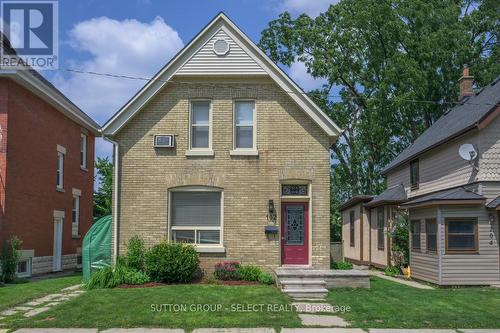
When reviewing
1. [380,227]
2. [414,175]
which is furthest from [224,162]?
[414,175]

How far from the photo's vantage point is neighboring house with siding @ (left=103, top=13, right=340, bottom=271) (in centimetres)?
1788

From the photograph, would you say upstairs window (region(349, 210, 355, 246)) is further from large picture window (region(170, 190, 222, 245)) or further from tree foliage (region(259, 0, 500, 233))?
large picture window (region(170, 190, 222, 245))

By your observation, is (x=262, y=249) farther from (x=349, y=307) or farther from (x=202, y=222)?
(x=349, y=307)

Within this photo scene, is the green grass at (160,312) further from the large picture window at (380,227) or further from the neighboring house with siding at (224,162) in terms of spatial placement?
the large picture window at (380,227)

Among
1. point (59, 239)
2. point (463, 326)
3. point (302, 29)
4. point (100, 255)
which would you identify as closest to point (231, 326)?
point (463, 326)

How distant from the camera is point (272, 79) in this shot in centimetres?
1819

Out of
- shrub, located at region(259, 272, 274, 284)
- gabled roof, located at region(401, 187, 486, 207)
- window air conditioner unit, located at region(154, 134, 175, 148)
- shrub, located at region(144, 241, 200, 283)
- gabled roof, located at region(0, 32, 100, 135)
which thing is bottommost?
shrub, located at region(259, 272, 274, 284)

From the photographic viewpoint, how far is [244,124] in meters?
18.5

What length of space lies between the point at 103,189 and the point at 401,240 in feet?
69.4

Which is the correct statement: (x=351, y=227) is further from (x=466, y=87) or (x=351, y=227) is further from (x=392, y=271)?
(x=466, y=87)

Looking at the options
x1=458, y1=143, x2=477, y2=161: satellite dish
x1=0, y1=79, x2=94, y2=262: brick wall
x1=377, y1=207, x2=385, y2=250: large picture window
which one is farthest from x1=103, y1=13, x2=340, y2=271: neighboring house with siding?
x1=377, y1=207, x2=385, y2=250: large picture window

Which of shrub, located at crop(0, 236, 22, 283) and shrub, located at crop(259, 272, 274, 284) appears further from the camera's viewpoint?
shrub, located at crop(0, 236, 22, 283)

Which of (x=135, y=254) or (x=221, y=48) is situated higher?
(x=221, y=48)

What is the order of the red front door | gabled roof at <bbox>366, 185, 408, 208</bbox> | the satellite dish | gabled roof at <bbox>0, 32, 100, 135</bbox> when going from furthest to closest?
1. gabled roof at <bbox>366, 185, 408, 208</bbox>
2. gabled roof at <bbox>0, 32, 100, 135</bbox>
3. the satellite dish
4. the red front door
